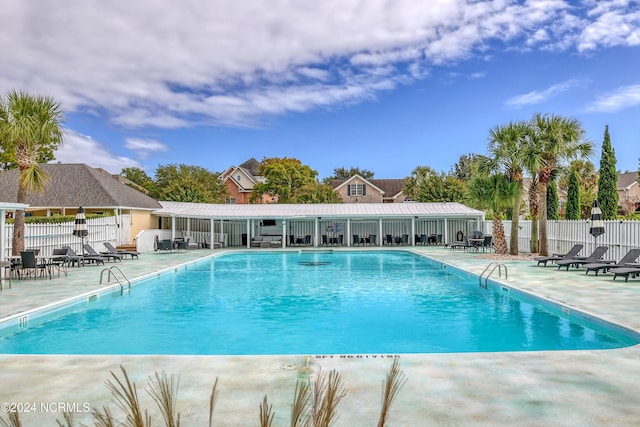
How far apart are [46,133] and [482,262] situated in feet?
54.3

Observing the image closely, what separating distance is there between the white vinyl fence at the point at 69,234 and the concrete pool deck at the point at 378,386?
12.7 m

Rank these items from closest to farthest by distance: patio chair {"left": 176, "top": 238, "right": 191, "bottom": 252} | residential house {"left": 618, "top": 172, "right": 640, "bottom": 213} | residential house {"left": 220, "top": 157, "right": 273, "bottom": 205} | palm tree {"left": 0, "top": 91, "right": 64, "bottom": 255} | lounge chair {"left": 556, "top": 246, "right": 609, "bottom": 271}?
palm tree {"left": 0, "top": 91, "right": 64, "bottom": 255} → lounge chair {"left": 556, "top": 246, "right": 609, "bottom": 271} → patio chair {"left": 176, "top": 238, "right": 191, "bottom": 252} → residential house {"left": 618, "top": 172, "right": 640, "bottom": 213} → residential house {"left": 220, "top": 157, "right": 273, "bottom": 205}

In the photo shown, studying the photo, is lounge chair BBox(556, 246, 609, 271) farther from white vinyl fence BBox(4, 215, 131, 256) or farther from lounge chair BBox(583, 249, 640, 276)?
white vinyl fence BBox(4, 215, 131, 256)

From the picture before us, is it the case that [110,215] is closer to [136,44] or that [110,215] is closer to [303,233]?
[136,44]

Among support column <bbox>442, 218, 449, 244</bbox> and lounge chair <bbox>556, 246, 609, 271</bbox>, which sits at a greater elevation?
support column <bbox>442, 218, 449, 244</bbox>

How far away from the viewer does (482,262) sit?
725 inches

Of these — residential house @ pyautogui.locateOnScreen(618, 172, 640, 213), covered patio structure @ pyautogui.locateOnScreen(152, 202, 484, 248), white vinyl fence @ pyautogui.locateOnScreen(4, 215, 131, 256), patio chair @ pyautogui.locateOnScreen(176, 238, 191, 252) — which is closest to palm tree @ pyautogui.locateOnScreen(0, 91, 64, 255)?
white vinyl fence @ pyautogui.locateOnScreen(4, 215, 131, 256)

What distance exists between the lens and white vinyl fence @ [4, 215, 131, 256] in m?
17.8

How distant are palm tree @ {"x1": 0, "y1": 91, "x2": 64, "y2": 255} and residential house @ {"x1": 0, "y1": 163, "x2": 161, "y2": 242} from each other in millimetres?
10340

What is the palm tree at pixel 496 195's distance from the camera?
21.2 metres

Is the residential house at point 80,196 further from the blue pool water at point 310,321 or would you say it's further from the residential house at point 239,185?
the residential house at point 239,185

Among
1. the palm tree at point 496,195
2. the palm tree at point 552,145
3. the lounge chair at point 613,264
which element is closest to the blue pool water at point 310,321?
the lounge chair at point 613,264

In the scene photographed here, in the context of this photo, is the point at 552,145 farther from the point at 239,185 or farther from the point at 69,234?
the point at 239,185
